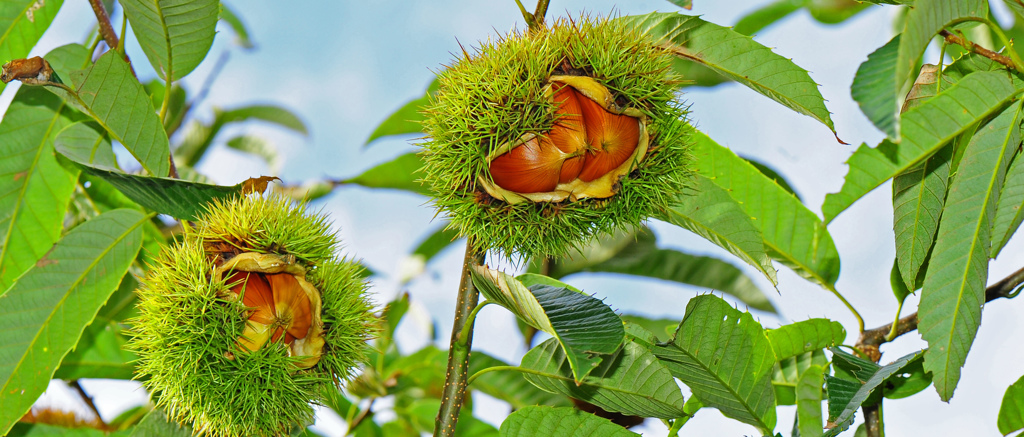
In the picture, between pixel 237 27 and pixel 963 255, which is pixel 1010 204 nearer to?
pixel 963 255

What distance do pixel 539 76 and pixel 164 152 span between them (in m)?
0.67

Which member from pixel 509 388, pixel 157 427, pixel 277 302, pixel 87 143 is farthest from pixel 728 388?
pixel 87 143

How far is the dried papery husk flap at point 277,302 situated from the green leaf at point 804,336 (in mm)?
786

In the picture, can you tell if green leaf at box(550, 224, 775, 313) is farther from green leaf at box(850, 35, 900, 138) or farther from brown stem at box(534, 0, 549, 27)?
green leaf at box(850, 35, 900, 138)

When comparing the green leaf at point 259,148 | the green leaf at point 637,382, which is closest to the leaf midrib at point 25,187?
the green leaf at point 637,382

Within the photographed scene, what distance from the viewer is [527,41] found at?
41.0 inches

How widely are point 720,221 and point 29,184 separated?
52.6 inches

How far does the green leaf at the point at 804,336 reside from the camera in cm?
129

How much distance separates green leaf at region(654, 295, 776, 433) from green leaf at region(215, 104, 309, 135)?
237cm

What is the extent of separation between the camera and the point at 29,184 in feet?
4.74

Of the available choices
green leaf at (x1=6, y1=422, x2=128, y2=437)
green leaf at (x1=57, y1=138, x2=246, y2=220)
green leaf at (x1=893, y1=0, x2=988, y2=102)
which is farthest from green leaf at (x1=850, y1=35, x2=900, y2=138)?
green leaf at (x1=6, y1=422, x2=128, y2=437)

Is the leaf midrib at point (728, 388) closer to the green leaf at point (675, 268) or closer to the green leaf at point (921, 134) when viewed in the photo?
the green leaf at point (921, 134)

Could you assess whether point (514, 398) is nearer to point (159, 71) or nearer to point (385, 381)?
point (385, 381)

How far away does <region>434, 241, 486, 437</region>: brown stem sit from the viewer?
1094 mm
